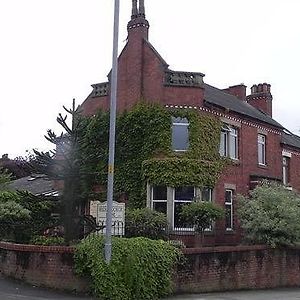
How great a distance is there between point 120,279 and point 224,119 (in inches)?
587

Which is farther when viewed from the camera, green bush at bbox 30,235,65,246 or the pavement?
green bush at bbox 30,235,65,246

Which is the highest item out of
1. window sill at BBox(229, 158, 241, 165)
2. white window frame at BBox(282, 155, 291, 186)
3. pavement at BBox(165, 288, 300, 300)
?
white window frame at BBox(282, 155, 291, 186)

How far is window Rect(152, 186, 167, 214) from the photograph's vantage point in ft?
84.0

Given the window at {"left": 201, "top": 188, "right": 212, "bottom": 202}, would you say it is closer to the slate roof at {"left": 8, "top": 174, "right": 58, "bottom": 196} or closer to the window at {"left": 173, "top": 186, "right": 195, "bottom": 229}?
the window at {"left": 173, "top": 186, "right": 195, "bottom": 229}

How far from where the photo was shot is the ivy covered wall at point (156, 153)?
2550cm

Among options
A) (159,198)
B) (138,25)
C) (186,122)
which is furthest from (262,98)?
(159,198)

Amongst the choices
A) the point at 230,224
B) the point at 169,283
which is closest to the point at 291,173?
the point at 230,224

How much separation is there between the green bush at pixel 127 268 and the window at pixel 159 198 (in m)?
8.80

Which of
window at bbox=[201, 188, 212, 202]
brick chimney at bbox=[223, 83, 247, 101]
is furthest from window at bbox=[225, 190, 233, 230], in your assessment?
brick chimney at bbox=[223, 83, 247, 101]

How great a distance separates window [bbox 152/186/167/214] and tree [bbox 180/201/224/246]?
153 centimetres

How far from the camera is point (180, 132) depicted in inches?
1046

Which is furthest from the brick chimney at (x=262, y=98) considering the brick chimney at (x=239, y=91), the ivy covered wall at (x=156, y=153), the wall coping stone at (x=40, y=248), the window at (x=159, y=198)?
the wall coping stone at (x=40, y=248)

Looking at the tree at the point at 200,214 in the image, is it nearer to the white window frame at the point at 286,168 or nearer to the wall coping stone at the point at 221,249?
the wall coping stone at the point at 221,249

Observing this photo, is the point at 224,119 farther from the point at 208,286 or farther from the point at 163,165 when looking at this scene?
the point at 208,286
